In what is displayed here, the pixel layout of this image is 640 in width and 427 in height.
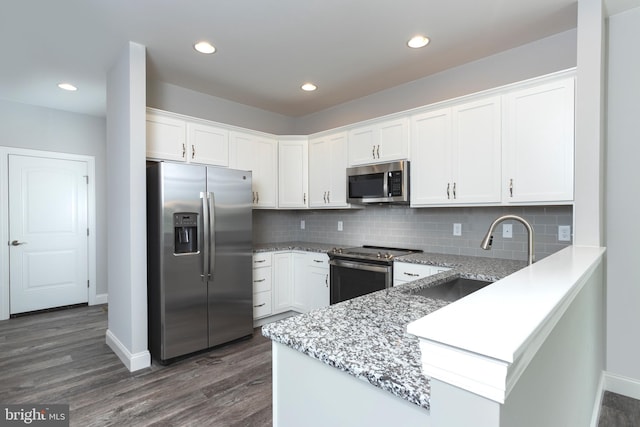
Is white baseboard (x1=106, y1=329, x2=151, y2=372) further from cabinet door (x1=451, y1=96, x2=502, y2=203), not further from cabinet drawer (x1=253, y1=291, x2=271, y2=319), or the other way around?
cabinet door (x1=451, y1=96, x2=502, y2=203)

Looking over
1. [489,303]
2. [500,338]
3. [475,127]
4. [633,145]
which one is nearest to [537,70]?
[475,127]

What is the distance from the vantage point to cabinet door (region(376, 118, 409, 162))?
316cm

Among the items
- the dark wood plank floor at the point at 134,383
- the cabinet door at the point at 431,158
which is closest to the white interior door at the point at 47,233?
the dark wood plank floor at the point at 134,383

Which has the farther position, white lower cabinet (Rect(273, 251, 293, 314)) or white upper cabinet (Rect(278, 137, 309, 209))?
white upper cabinet (Rect(278, 137, 309, 209))

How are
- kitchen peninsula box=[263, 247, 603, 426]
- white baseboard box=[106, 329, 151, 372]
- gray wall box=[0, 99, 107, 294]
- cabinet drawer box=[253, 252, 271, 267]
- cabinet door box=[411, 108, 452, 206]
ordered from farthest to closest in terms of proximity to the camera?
gray wall box=[0, 99, 107, 294] < cabinet drawer box=[253, 252, 271, 267] < cabinet door box=[411, 108, 452, 206] < white baseboard box=[106, 329, 151, 372] < kitchen peninsula box=[263, 247, 603, 426]

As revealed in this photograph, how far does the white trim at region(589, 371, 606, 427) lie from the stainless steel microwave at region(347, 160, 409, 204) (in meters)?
1.93

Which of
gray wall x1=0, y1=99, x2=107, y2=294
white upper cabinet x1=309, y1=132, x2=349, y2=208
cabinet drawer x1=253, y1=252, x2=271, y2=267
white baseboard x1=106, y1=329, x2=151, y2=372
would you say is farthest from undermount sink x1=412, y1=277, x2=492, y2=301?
gray wall x1=0, y1=99, x2=107, y2=294

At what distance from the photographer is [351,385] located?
2.95 ft

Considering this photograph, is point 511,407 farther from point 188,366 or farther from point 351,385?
point 188,366

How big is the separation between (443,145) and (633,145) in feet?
4.13

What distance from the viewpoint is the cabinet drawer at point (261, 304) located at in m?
3.58

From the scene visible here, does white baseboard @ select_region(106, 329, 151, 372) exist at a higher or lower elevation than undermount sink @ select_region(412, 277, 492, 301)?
lower

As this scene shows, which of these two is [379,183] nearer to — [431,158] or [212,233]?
[431,158]

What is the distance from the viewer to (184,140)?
3.19m
